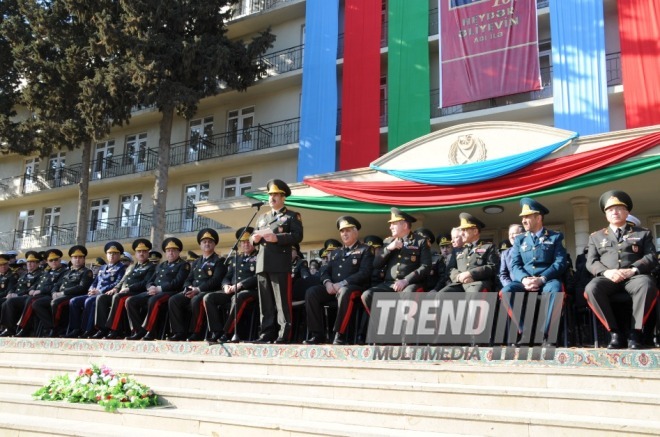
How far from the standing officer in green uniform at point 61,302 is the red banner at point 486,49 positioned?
10248 millimetres

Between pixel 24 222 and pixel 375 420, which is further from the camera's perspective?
pixel 24 222

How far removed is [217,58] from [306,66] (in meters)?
2.74

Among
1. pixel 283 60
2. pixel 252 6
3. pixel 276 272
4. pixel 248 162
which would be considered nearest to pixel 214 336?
pixel 276 272

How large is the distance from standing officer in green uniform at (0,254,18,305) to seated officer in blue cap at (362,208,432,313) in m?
6.63

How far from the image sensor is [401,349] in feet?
16.9

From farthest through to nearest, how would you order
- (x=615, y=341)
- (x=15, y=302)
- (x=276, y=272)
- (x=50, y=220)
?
1. (x=50, y=220)
2. (x=15, y=302)
3. (x=276, y=272)
4. (x=615, y=341)

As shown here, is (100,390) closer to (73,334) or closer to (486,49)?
(73,334)

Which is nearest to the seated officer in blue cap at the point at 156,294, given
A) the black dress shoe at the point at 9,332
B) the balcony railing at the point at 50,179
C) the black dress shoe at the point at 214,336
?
the black dress shoe at the point at 214,336

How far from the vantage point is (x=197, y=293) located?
24.0 ft

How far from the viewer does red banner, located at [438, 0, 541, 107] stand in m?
14.6

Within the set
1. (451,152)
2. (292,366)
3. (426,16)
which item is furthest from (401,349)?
(426,16)

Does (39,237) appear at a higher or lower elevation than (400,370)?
higher

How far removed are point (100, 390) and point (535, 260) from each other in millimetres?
4260

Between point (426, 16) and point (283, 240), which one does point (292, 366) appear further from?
point (426, 16)
